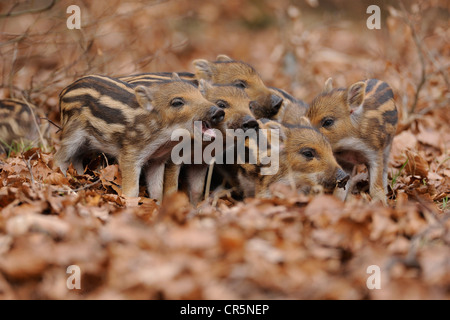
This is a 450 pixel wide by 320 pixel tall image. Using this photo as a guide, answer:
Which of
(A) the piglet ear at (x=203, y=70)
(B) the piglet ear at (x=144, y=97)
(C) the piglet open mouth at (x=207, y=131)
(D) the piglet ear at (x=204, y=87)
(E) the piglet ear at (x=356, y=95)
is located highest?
(A) the piglet ear at (x=203, y=70)

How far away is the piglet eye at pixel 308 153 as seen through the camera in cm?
506

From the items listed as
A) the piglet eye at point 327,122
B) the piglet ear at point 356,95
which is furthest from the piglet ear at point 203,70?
the piglet ear at point 356,95

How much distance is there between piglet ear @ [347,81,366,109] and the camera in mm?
5570

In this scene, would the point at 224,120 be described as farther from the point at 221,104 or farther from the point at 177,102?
the point at 177,102

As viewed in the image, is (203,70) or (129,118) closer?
(129,118)

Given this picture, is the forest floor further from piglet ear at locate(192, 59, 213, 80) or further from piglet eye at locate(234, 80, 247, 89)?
piglet ear at locate(192, 59, 213, 80)

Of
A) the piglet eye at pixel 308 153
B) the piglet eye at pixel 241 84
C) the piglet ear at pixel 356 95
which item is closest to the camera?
the piglet eye at pixel 308 153

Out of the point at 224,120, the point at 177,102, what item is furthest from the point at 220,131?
the point at 177,102

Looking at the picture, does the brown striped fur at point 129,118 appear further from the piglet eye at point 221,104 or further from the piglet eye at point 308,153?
the piglet eye at point 308,153

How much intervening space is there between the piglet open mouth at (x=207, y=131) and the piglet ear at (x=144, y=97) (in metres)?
0.54

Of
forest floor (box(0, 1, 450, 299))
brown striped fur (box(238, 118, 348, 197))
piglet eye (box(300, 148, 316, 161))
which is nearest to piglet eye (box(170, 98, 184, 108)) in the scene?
brown striped fur (box(238, 118, 348, 197))

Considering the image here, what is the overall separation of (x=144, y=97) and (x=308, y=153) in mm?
1685

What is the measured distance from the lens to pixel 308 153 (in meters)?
5.08
